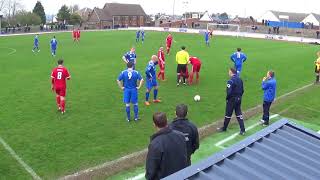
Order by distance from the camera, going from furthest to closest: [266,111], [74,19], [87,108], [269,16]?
[269,16]
[74,19]
[87,108]
[266,111]

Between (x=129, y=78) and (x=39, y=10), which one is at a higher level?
(x=39, y=10)

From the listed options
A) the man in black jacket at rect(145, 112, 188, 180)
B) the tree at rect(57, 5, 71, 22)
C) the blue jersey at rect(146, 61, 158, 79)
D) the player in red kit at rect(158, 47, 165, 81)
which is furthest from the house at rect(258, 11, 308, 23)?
the man in black jacket at rect(145, 112, 188, 180)

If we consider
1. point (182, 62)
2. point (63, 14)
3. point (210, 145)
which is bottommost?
point (210, 145)

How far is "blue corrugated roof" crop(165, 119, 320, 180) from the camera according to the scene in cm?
428

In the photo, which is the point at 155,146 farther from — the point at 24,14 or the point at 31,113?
the point at 24,14

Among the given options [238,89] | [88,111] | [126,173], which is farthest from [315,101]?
[126,173]

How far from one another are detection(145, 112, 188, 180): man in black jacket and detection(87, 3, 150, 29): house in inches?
3696

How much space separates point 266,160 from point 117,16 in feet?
330

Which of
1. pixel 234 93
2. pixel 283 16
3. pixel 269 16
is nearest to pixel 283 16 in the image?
pixel 283 16

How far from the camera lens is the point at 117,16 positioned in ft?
336

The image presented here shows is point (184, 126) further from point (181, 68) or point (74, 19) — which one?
point (74, 19)

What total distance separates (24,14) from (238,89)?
82.9m

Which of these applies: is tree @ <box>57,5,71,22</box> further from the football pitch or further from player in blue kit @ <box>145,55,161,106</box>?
player in blue kit @ <box>145,55,161,106</box>

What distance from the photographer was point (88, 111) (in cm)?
1452
